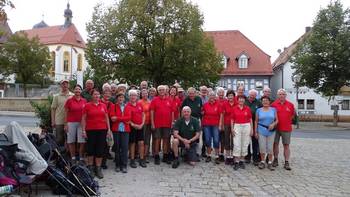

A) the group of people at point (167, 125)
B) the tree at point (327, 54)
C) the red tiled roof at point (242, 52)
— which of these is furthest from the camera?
the red tiled roof at point (242, 52)

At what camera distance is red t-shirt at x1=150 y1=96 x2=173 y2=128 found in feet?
29.2

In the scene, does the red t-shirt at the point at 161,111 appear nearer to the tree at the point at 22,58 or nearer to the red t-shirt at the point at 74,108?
the red t-shirt at the point at 74,108

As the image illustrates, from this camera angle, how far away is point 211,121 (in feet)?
30.5

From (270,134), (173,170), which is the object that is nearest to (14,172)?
(173,170)

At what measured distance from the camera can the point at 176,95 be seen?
974 centimetres

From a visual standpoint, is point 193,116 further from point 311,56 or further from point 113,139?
point 311,56

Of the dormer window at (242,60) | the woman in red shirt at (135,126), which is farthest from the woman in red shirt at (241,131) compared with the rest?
the dormer window at (242,60)

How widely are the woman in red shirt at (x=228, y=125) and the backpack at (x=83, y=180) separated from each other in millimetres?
3837

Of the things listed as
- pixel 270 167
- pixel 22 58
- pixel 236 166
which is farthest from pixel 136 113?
pixel 22 58

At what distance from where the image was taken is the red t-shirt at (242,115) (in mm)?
8773

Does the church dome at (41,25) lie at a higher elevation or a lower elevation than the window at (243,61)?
higher

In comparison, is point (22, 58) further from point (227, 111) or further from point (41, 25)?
point (41, 25)

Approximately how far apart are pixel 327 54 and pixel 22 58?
32862mm

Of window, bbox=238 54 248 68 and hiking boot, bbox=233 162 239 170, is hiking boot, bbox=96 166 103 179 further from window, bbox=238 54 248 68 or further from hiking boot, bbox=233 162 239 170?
window, bbox=238 54 248 68
